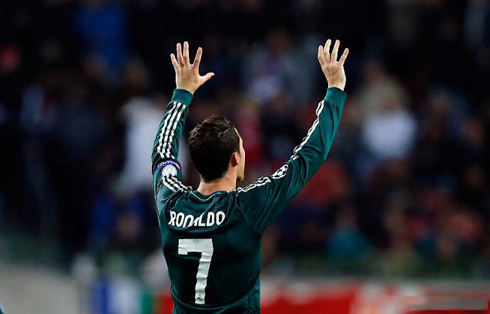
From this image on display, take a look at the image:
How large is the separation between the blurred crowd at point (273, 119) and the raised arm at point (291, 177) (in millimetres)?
6405

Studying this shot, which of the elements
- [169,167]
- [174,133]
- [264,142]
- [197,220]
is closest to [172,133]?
[174,133]

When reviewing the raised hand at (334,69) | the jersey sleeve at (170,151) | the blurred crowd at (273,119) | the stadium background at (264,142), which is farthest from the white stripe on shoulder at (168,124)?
the blurred crowd at (273,119)

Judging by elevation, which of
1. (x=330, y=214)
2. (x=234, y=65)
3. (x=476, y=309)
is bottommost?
(x=476, y=309)

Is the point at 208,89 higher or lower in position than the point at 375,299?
higher

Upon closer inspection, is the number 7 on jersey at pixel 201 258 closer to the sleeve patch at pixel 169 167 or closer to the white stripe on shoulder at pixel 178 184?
the white stripe on shoulder at pixel 178 184

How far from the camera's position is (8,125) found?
11.0m

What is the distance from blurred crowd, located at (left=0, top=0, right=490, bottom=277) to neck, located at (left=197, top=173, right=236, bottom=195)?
252 inches

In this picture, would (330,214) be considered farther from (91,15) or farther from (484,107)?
(91,15)

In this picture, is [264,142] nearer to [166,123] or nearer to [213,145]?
[166,123]

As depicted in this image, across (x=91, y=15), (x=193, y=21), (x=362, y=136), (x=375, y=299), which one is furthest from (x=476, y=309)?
(x=91, y=15)

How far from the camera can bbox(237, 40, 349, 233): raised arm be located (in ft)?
13.1

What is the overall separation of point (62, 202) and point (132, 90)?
1510 mm

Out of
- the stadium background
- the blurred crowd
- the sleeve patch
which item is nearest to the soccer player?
the sleeve patch

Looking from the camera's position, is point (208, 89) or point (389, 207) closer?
point (389, 207)
